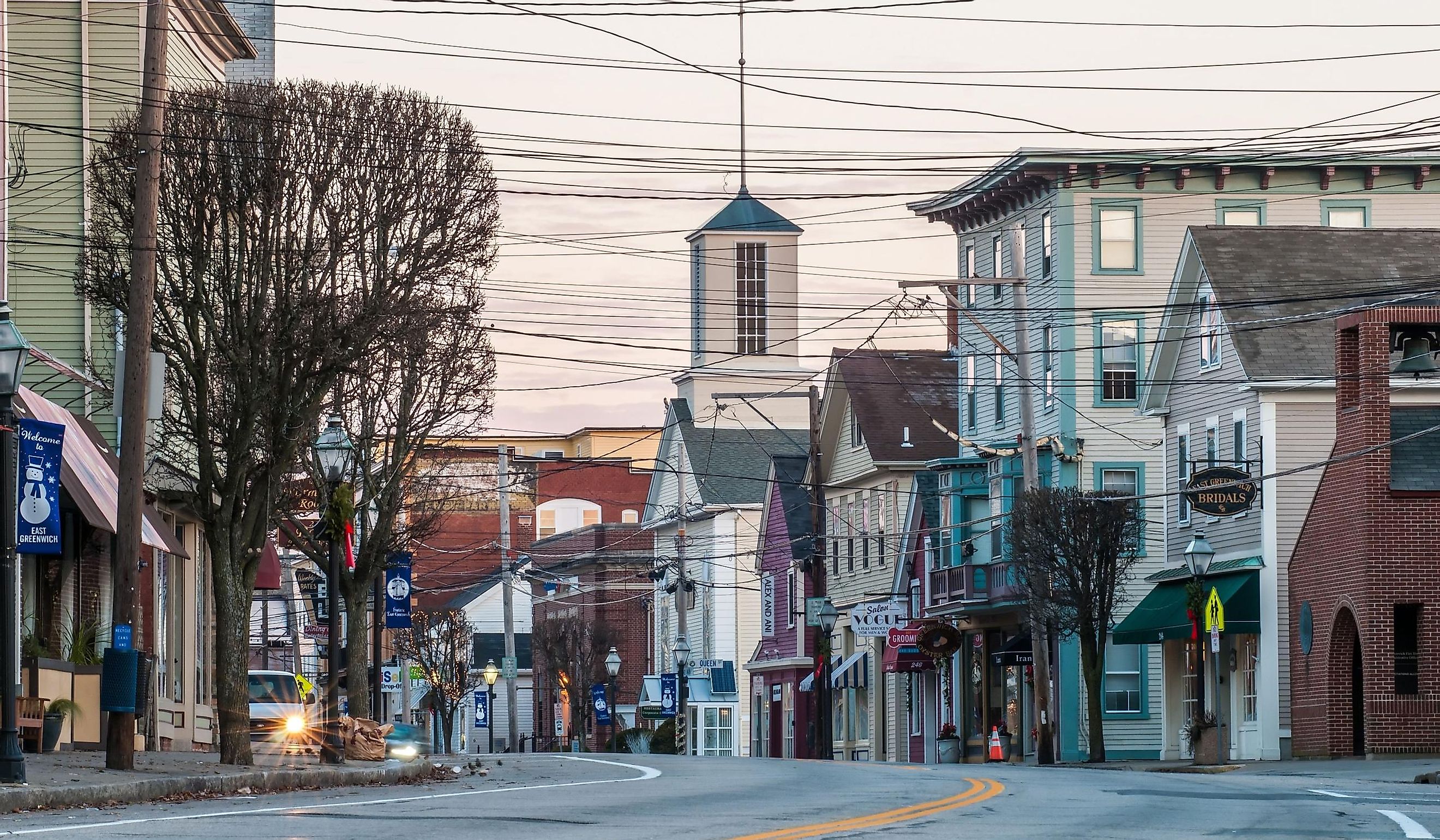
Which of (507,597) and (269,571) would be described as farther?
(507,597)

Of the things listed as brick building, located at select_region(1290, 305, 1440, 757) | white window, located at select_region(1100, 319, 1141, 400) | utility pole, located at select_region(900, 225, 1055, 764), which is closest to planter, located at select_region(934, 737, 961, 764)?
white window, located at select_region(1100, 319, 1141, 400)

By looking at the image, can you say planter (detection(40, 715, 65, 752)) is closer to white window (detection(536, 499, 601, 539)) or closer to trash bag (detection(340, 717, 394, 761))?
trash bag (detection(340, 717, 394, 761))

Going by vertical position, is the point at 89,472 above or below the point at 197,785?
above

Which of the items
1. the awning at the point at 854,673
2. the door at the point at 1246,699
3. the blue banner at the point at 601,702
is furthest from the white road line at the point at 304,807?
the blue banner at the point at 601,702

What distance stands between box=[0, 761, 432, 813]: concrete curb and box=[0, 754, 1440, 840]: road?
354 millimetres

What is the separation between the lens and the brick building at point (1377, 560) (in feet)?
116

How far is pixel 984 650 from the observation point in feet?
181

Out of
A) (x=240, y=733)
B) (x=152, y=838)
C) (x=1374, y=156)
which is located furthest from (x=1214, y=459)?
(x=152, y=838)

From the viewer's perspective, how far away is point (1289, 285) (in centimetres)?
→ 4228

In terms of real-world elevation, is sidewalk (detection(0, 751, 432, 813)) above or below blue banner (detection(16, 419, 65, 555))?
below

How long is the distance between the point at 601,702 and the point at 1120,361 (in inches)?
1348

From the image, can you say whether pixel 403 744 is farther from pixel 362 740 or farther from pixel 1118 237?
pixel 1118 237

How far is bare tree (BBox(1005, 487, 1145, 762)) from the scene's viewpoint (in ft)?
137

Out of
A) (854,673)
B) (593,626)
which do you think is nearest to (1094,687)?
(854,673)
